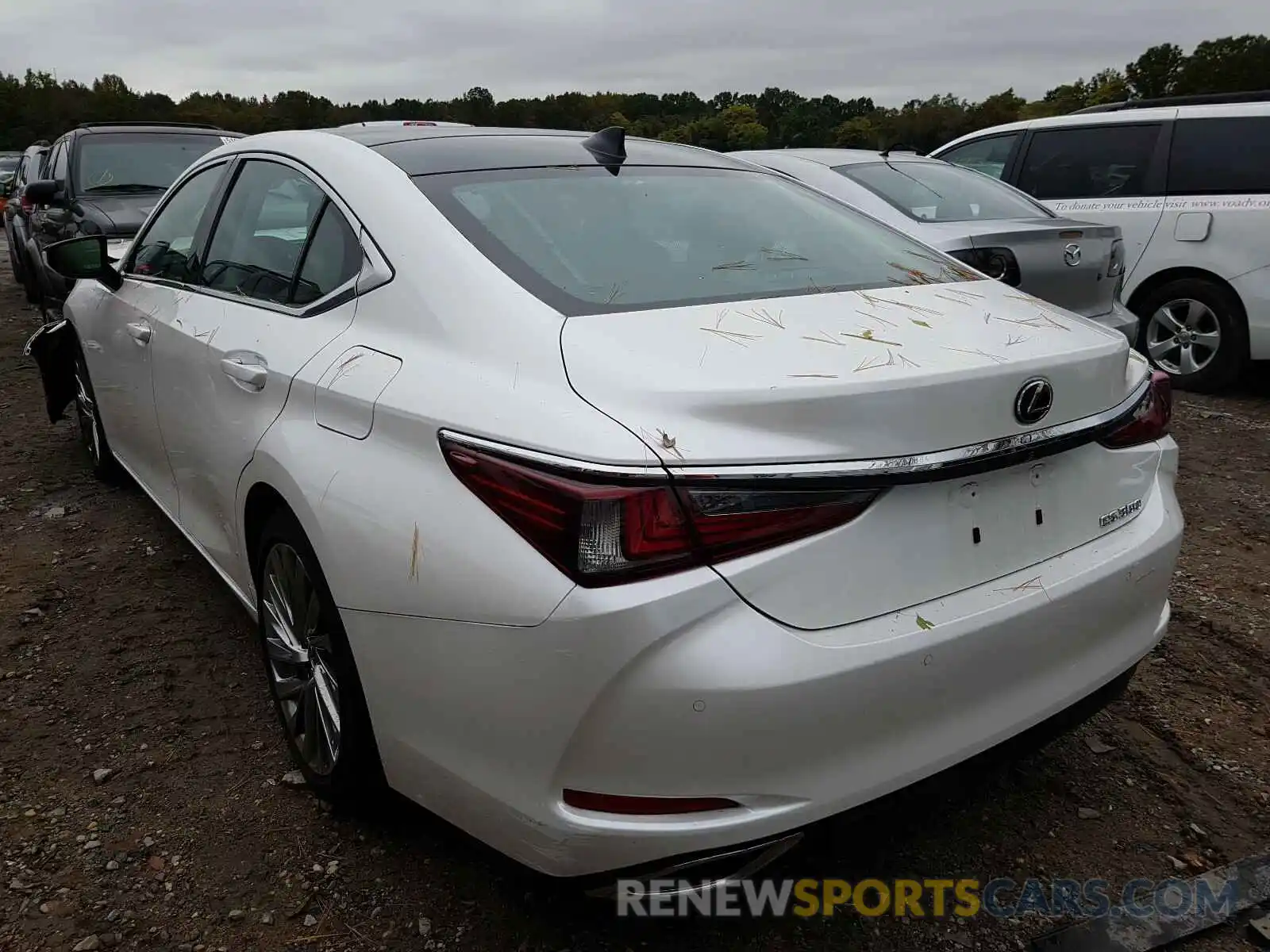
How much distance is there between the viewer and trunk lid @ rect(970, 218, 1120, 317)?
201 inches

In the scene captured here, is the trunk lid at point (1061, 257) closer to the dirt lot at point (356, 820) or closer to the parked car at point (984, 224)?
the parked car at point (984, 224)

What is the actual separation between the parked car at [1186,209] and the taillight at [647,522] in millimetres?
5811

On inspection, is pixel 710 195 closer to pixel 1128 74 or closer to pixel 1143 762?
pixel 1143 762

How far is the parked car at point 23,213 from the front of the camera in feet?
33.7

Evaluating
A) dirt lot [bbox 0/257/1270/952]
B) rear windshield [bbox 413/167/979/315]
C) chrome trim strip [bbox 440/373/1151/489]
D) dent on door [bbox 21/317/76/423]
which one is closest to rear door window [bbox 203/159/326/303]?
rear windshield [bbox 413/167/979/315]

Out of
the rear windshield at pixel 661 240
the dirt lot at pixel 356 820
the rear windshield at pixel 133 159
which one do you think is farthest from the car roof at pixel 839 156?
the rear windshield at pixel 133 159

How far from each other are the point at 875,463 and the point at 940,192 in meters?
4.72

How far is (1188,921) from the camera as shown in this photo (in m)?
2.07

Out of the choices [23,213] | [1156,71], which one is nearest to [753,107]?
[1156,71]

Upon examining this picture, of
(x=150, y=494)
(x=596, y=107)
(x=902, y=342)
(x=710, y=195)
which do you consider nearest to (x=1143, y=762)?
(x=902, y=342)

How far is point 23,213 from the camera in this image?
1030 cm

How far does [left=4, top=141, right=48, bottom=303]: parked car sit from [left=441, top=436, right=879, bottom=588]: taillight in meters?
9.84

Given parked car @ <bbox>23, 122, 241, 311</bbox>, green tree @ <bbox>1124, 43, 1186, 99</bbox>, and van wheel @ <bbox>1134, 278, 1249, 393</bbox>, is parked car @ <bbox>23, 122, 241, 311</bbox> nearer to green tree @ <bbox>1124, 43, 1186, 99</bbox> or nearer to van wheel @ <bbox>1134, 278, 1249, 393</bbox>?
van wheel @ <bbox>1134, 278, 1249, 393</bbox>

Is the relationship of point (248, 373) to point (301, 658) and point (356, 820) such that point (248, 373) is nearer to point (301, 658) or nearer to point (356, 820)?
point (301, 658)
